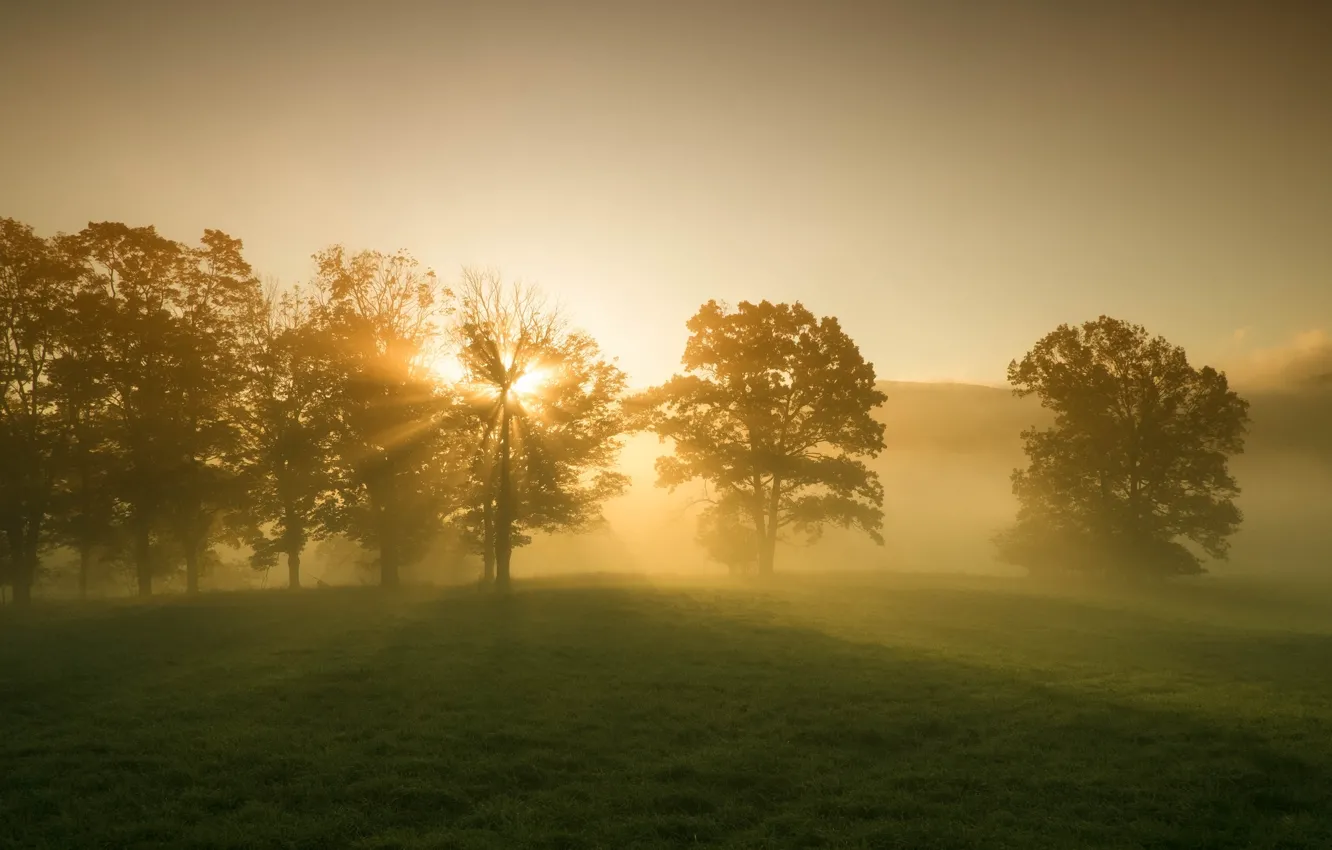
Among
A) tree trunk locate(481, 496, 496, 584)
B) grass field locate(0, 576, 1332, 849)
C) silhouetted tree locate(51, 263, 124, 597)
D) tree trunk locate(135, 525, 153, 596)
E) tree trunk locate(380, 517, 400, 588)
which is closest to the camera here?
grass field locate(0, 576, 1332, 849)

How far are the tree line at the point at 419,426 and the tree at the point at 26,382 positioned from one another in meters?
0.10

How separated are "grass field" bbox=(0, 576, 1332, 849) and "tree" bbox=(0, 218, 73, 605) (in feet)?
35.9

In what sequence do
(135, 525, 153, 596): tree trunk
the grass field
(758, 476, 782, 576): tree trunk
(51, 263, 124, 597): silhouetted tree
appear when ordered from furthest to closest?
(758, 476, 782, 576): tree trunk
(135, 525, 153, 596): tree trunk
(51, 263, 124, 597): silhouetted tree
the grass field

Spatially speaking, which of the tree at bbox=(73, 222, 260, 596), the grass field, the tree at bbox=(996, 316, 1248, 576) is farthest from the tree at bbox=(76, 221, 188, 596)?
the tree at bbox=(996, 316, 1248, 576)

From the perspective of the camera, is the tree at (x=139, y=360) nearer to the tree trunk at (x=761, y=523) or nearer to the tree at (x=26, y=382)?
the tree at (x=26, y=382)

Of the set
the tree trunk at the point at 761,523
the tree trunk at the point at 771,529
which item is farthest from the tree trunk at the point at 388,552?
the tree trunk at the point at 771,529

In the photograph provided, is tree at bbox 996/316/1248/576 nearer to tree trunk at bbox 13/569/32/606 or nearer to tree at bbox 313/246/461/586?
tree at bbox 313/246/461/586

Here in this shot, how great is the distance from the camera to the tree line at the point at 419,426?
35.7 m

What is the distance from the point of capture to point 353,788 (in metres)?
12.3

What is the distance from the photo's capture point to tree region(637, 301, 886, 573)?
41781 millimetres

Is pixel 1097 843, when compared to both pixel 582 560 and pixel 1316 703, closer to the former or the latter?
pixel 1316 703

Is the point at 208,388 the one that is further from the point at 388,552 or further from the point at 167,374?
the point at 388,552

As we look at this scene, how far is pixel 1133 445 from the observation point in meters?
43.7

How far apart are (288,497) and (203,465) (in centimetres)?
417
